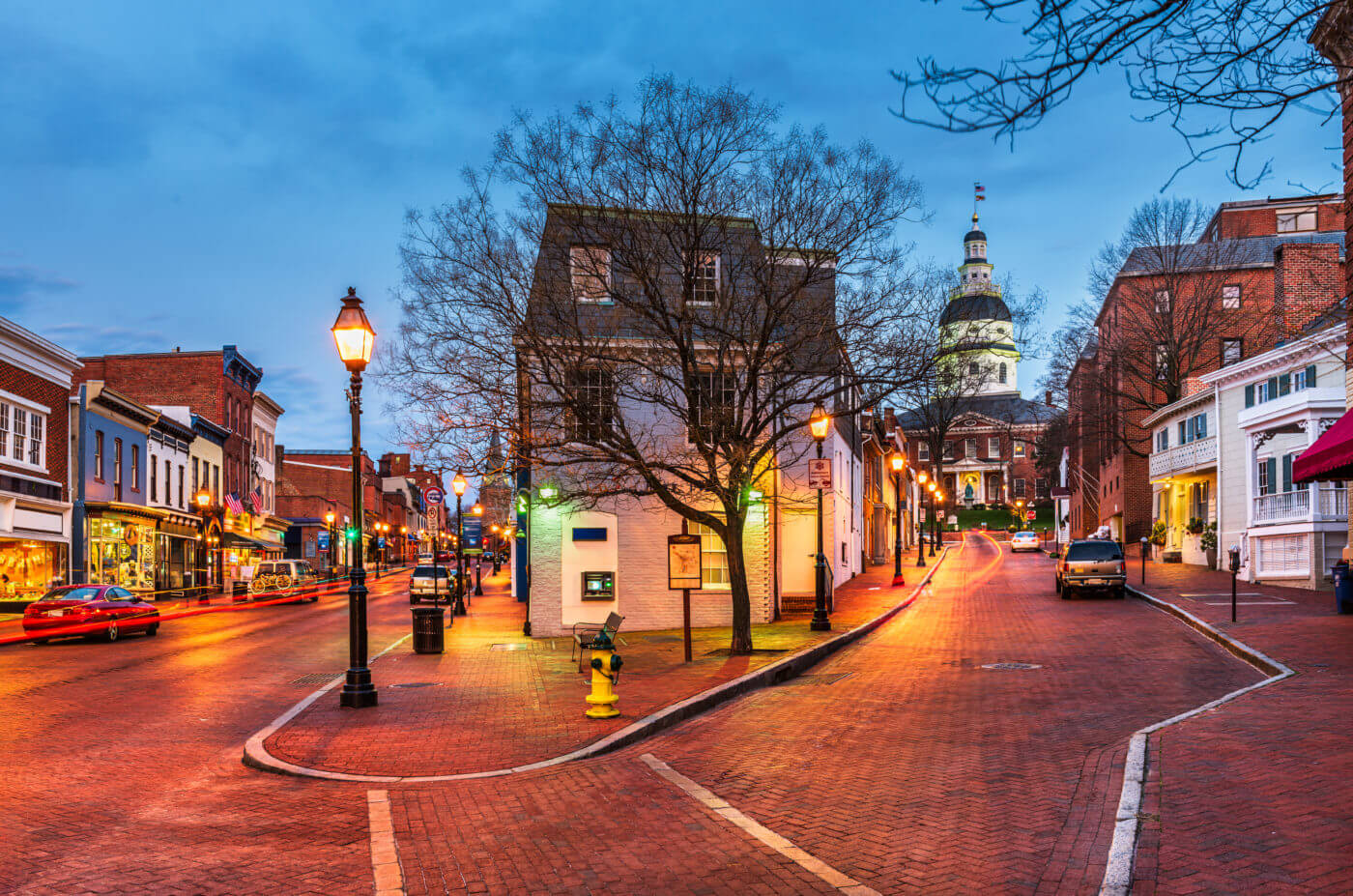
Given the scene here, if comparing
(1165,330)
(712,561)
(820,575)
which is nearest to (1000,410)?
(1165,330)

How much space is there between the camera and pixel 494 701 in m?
14.7

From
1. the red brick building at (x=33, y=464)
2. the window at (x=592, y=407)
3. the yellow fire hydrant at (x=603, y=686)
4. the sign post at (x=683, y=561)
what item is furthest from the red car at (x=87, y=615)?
the yellow fire hydrant at (x=603, y=686)

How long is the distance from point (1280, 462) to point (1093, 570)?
8.76 meters

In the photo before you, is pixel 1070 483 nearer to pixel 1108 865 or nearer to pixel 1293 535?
pixel 1293 535

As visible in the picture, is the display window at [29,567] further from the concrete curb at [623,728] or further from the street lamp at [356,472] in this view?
the street lamp at [356,472]

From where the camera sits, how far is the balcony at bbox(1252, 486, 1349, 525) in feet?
102

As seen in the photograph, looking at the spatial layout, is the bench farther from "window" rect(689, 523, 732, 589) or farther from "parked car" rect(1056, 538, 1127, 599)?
"parked car" rect(1056, 538, 1127, 599)

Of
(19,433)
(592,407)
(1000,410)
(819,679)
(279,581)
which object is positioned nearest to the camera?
(819,679)

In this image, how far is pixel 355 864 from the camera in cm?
718

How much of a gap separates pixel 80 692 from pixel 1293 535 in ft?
103

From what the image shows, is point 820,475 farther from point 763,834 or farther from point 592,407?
point 763,834

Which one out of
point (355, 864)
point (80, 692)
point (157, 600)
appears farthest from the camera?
point (157, 600)

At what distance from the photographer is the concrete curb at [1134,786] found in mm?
6289

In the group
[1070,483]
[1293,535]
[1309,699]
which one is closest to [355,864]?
[1309,699]
